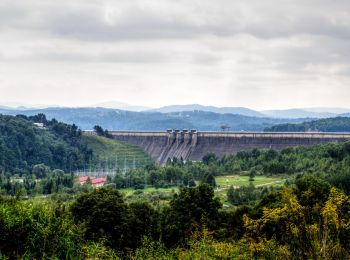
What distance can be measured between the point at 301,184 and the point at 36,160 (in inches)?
3892

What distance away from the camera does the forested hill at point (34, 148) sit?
453ft

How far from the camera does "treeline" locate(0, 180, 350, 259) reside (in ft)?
84.1

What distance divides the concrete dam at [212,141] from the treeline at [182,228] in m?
78.4

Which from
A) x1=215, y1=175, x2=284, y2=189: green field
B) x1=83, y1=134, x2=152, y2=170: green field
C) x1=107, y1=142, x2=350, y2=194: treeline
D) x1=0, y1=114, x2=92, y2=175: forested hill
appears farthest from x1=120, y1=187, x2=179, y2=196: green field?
x1=0, y1=114, x2=92, y2=175: forested hill

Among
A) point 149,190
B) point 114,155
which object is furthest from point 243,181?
point 114,155

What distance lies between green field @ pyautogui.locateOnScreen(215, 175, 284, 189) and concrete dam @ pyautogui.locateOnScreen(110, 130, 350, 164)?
2568 centimetres

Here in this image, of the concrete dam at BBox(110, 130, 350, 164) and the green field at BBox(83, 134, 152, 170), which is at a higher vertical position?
the concrete dam at BBox(110, 130, 350, 164)

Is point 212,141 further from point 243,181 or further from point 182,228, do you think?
point 182,228

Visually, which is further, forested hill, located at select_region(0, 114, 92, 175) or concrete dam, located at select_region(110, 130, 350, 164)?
forested hill, located at select_region(0, 114, 92, 175)

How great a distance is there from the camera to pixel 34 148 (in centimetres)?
14600

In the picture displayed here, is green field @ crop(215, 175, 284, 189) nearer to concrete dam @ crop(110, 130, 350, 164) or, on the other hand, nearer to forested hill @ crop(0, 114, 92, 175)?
concrete dam @ crop(110, 130, 350, 164)

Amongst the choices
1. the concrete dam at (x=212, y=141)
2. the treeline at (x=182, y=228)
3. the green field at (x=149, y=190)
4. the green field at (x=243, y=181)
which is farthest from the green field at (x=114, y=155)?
the treeline at (x=182, y=228)

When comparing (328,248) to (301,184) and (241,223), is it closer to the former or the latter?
(241,223)

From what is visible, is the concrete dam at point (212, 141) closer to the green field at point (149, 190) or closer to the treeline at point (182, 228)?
the green field at point (149, 190)
